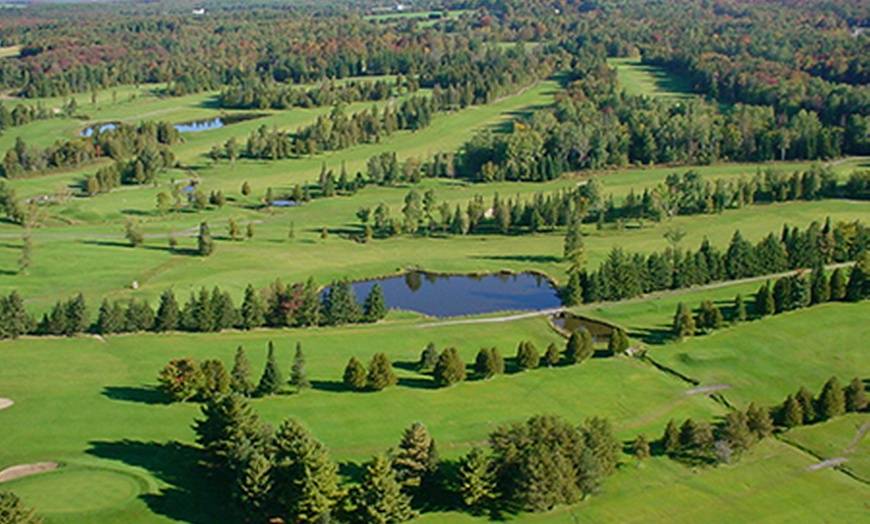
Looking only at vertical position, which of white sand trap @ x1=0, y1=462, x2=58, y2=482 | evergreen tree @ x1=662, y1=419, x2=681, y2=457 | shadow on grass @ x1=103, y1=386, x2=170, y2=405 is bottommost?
evergreen tree @ x1=662, y1=419, x2=681, y2=457

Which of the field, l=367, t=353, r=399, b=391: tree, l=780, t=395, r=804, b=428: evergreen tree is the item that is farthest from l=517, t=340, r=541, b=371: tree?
l=780, t=395, r=804, b=428: evergreen tree

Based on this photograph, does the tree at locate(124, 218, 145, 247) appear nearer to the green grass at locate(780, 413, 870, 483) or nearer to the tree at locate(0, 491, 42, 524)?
the tree at locate(0, 491, 42, 524)


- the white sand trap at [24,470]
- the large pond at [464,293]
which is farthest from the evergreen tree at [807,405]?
the white sand trap at [24,470]

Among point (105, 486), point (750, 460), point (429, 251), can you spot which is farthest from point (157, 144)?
point (750, 460)

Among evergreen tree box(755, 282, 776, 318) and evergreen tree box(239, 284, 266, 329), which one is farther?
evergreen tree box(755, 282, 776, 318)

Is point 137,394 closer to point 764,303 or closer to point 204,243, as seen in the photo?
point 204,243

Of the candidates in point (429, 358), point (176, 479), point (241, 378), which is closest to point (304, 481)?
point (176, 479)
